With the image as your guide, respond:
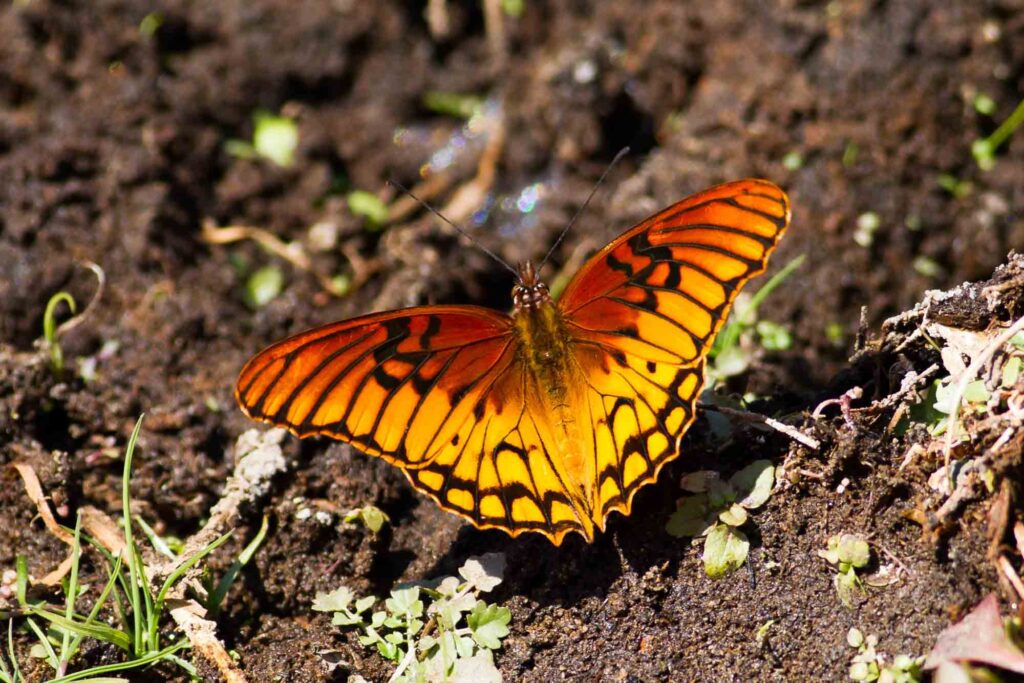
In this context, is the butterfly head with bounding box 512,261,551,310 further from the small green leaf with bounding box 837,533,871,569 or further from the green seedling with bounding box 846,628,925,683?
the green seedling with bounding box 846,628,925,683

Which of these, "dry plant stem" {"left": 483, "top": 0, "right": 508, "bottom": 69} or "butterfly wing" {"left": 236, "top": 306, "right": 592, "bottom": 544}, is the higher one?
"dry plant stem" {"left": 483, "top": 0, "right": 508, "bottom": 69}

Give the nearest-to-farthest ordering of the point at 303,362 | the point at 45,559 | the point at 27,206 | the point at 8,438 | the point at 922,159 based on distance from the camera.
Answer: the point at 303,362
the point at 45,559
the point at 8,438
the point at 27,206
the point at 922,159

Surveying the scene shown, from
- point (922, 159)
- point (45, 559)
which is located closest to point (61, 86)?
point (45, 559)

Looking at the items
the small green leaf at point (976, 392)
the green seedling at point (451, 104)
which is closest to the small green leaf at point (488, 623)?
the small green leaf at point (976, 392)

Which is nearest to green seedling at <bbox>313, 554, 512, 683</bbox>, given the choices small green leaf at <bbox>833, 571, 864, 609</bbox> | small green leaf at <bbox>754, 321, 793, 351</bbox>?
small green leaf at <bbox>833, 571, 864, 609</bbox>

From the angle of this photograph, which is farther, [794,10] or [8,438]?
[794,10]

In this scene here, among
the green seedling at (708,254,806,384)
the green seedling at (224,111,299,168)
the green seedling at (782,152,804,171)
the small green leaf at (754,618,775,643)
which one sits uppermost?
the green seedling at (224,111,299,168)

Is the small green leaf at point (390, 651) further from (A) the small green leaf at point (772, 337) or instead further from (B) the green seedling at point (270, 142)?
(B) the green seedling at point (270, 142)

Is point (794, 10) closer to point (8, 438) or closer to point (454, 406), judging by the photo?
point (454, 406)
